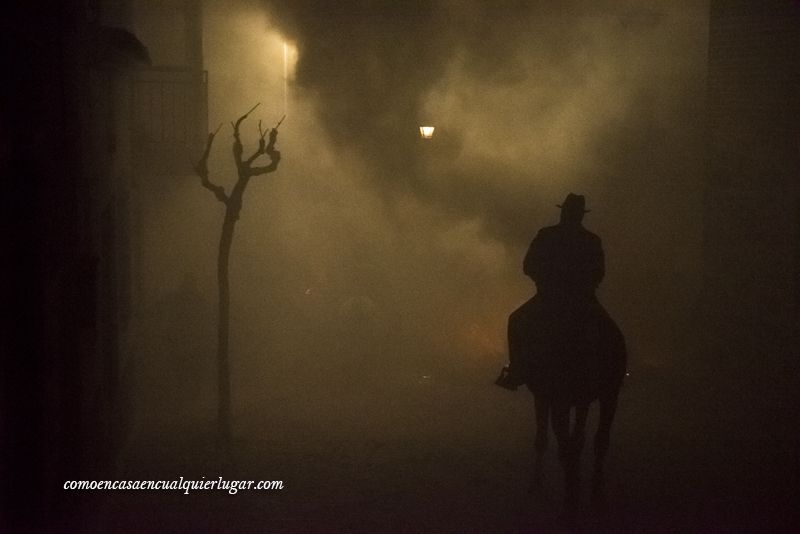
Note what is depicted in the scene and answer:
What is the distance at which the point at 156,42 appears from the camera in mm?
17328

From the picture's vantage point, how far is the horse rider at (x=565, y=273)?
8031 millimetres

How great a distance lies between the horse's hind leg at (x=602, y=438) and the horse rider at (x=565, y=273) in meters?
0.57

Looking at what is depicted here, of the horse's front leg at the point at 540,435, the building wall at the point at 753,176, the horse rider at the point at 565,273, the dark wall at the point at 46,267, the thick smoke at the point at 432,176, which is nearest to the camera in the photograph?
the dark wall at the point at 46,267

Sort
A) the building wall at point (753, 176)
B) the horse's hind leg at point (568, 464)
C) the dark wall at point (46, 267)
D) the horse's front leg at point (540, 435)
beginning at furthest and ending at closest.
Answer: the building wall at point (753, 176)
the horse's front leg at point (540, 435)
the horse's hind leg at point (568, 464)
the dark wall at point (46, 267)

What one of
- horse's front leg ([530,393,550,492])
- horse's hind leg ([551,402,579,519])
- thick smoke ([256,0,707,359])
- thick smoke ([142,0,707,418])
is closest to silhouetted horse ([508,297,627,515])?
horse's hind leg ([551,402,579,519])

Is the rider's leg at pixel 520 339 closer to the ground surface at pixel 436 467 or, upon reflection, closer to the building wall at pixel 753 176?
the ground surface at pixel 436 467

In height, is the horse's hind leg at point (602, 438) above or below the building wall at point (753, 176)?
below

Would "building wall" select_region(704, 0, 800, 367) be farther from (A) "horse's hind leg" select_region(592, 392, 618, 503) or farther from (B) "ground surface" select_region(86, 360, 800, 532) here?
(A) "horse's hind leg" select_region(592, 392, 618, 503)

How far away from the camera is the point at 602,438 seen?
8.29 meters

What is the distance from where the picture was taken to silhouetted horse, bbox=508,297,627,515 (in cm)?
795

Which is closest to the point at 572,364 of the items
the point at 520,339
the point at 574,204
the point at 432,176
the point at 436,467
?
the point at 520,339

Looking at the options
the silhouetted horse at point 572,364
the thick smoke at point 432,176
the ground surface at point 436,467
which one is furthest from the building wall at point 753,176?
the silhouetted horse at point 572,364

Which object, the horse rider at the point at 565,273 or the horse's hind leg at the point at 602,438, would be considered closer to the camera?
the horse rider at the point at 565,273

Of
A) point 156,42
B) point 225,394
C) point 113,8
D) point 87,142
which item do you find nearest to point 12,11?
point 87,142
